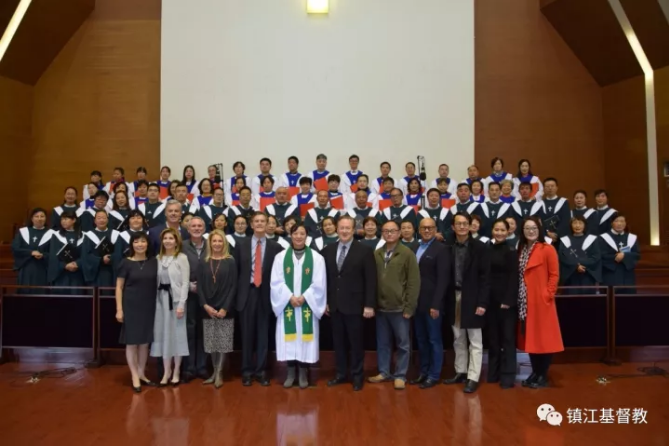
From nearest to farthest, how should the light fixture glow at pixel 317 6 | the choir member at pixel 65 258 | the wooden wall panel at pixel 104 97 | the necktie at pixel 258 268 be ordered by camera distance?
the necktie at pixel 258 268 → the choir member at pixel 65 258 → the light fixture glow at pixel 317 6 → the wooden wall panel at pixel 104 97

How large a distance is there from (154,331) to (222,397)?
0.99m

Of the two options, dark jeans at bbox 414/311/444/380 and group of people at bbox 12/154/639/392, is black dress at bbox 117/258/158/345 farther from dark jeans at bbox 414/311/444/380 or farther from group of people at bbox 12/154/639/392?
dark jeans at bbox 414/311/444/380

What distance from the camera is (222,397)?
4977 mm

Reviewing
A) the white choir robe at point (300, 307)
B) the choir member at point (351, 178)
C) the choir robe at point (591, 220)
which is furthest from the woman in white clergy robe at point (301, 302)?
the choir robe at point (591, 220)

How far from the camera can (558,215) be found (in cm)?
818

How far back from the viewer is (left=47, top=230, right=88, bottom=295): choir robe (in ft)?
22.7

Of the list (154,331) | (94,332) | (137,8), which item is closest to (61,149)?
(137,8)

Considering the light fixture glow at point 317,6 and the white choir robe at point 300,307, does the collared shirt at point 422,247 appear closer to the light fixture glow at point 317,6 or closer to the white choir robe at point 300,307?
the white choir robe at point 300,307

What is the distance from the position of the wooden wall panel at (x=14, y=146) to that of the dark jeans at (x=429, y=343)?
883 centimetres

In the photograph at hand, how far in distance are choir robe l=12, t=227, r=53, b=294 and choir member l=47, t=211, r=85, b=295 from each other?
0.15 metres

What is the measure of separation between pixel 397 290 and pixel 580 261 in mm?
3093

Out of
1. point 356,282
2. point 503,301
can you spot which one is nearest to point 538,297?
point 503,301

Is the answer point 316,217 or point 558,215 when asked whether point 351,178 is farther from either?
point 558,215

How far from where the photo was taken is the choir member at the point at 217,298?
210 inches
